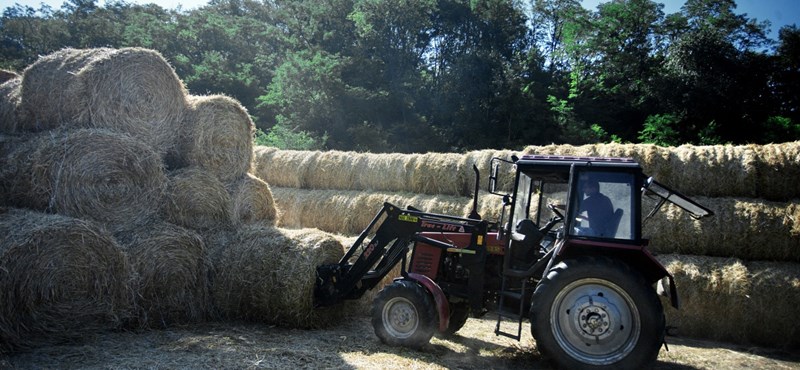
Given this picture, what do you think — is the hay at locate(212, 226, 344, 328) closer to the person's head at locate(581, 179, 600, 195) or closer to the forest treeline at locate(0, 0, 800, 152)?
the person's head at locate(581, 179, 600, 195)

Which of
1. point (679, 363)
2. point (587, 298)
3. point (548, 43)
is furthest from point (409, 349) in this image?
point (548, 43)

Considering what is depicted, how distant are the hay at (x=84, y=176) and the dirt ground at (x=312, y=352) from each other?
1.36m

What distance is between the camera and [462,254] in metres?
5.71

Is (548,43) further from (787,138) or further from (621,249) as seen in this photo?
(621,249)

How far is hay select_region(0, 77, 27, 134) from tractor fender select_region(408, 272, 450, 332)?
4.86 metres

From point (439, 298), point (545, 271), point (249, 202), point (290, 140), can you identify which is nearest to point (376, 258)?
point (439, 298)

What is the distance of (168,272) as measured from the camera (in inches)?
229

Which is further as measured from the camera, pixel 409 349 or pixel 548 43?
pixel 548 43

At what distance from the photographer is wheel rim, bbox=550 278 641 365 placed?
15.0ft

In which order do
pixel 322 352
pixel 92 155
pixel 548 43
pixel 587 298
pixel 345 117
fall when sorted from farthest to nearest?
1. pixel 548 43
2. pixel 345 117
3. pixel 92 155
4. pixel 322 352
5. pixel 587 298

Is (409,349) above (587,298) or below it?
below

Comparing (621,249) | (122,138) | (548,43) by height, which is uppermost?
(548,43)

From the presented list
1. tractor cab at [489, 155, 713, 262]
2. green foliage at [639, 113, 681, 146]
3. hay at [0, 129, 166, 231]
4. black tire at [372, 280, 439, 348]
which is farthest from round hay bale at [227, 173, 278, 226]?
green foliage at [639, 113, 681, 146]

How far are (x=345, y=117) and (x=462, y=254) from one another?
20.3 meters
